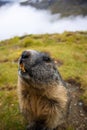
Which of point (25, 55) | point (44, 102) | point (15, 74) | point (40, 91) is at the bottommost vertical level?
point (15, 74)

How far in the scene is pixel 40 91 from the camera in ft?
31.1

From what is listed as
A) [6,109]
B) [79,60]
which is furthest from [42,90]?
[79,60]

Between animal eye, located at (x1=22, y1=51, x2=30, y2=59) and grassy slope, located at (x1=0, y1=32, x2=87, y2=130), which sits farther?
grassy slope, located at (x1=0, y1=32, x2=87, y2=130)

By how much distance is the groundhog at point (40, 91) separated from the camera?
30.0ft

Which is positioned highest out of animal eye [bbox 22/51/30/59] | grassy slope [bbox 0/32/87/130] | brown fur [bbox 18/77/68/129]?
animal eye [bbox 22/51/30/59]

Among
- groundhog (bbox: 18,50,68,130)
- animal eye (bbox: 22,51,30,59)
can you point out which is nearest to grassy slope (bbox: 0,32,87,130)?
groundhog (bbox: 18,50,68,130)

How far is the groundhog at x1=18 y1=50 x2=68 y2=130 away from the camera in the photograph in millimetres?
9141

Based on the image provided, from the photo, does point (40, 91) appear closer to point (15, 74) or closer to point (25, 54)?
point (25, 54)

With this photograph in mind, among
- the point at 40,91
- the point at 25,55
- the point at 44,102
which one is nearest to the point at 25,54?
the point at 25,55

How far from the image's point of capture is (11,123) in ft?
41.4

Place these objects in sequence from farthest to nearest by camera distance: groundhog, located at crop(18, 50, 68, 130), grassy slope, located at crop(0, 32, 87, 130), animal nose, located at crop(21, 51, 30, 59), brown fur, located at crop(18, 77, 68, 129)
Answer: grassy slope, located at crop(0, 32, 87, 130) → brown fur, located at crop(18, 77, 68, 129) → groundhog, located at crop(18, 50, 68, 130) → animal nose, located at crop(21, 51, 30, 59)

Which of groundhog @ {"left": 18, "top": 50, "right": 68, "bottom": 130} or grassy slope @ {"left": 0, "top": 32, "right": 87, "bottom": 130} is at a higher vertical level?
groundhog @ {"left": 18, "top": 50, "right": 68, "bottom": 130}

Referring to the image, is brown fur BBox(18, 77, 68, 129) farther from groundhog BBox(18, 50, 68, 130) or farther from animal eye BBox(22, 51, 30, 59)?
animal eye BBox(22, 51, 30, 59)

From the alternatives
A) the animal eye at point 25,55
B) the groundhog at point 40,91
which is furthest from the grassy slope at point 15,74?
the animal eye at point 25,55
